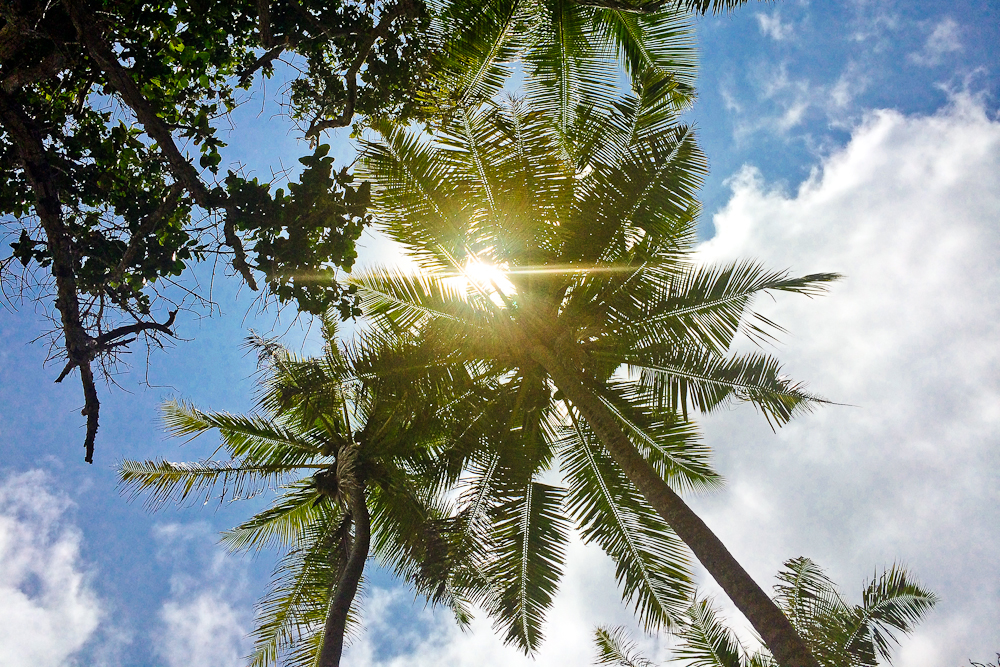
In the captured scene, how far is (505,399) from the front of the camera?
884 cm

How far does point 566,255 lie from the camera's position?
27.4 feet

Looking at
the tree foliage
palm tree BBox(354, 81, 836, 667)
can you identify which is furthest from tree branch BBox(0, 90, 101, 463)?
palm tree BBox(354, 81, 836, 667)

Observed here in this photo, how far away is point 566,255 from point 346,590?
17.2ft

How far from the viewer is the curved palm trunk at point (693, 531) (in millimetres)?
5031

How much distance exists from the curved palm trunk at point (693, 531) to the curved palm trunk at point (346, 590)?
3.22 m

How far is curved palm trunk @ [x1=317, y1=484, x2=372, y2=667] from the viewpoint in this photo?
7242 mm

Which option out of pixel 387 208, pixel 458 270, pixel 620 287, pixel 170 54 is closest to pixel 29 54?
pixel 170 54

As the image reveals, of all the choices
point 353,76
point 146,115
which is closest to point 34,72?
point 146,115

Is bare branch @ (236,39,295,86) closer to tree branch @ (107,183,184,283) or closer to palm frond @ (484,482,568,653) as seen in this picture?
tree branch @ (107,183,184,283)

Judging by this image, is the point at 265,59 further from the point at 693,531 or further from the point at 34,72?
the point at 693,531

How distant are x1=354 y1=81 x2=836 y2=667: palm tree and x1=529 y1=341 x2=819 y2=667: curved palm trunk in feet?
0.61

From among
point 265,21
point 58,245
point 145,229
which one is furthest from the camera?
point 265,21

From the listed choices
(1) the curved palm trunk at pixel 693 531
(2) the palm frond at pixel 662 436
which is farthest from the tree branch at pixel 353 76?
(2) the palm frond at pixel 662 436

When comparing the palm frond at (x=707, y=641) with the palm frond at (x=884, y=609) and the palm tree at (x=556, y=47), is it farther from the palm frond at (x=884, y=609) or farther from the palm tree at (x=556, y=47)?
the palm tree at (x=556, y=47)
